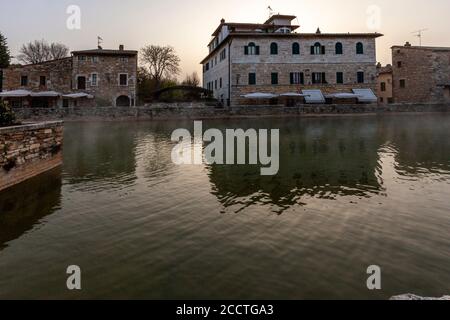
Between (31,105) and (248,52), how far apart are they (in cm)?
2746

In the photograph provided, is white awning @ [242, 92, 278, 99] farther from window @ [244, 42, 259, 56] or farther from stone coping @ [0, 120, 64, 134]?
stone coping @ [0, 120, 64, 134]

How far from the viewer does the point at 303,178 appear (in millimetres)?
11078

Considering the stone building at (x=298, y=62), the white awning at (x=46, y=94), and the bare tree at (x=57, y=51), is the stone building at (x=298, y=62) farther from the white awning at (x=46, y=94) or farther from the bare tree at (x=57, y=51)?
the bare tree at (x=57, y=51)

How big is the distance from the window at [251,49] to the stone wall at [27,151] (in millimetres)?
32506

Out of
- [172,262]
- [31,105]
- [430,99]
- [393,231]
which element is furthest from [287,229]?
[430,99]

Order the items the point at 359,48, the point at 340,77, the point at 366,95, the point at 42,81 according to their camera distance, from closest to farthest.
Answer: the point at 366,95 < the point at 42,81 < the point at 340,77 < the point at 359,48

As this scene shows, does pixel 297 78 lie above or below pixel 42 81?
above

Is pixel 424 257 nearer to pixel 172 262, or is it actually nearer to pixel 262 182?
pixel 172 262

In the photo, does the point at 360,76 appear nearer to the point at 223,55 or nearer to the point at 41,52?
the point at 223,55

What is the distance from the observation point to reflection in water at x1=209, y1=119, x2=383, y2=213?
905 centimetres

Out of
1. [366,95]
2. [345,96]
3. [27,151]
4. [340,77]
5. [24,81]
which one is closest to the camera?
[27,151]

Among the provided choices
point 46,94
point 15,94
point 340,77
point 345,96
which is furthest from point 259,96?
point 15,94

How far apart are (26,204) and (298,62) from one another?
3909 centimetres

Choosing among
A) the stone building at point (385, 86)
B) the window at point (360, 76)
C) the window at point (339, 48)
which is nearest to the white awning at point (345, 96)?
the window at point (360, 76)
